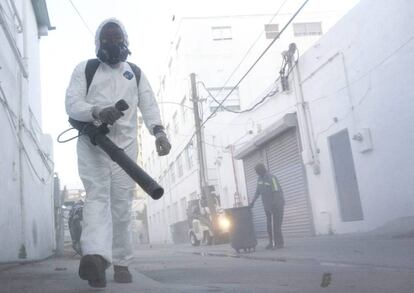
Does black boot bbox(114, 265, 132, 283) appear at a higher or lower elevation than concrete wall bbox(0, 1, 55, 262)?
lower

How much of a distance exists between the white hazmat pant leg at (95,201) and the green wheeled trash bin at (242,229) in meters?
5.74

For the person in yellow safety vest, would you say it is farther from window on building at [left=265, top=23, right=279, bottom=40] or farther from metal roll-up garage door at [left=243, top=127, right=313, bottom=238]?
window on building at [left=265, top=23, right=279, bottom=40]

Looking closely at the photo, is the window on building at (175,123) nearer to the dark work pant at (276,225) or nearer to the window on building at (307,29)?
the window on building at (307,29)

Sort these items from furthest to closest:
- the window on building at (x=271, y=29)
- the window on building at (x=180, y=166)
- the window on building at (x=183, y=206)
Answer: the window on building at (x=180, y=166) → the window on building at (x=183, y=206) → the window on building at (x=271, y=29)

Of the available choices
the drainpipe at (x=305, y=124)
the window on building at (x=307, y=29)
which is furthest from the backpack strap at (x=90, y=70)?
the window on building at (x=307, y=29)

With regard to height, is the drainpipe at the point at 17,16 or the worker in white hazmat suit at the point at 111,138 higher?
the drainpipe at the point at 17,16

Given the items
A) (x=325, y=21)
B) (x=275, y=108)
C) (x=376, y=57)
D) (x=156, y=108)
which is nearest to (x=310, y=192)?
(x=275, y=108)

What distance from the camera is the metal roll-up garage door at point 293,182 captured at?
46.9 ft

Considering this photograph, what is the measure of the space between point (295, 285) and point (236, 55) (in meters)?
26.4

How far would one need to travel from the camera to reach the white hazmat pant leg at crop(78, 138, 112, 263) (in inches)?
127

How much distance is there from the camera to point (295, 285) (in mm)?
3412

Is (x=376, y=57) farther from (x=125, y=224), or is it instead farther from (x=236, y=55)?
(x=236, y=55)

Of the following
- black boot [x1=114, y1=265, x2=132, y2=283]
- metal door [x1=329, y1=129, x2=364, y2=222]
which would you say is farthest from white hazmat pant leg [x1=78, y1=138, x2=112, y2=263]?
metal door [x1=329, y1=129, x2=364, y2=222]

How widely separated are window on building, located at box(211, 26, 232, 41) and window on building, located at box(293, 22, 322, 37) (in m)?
3.96
